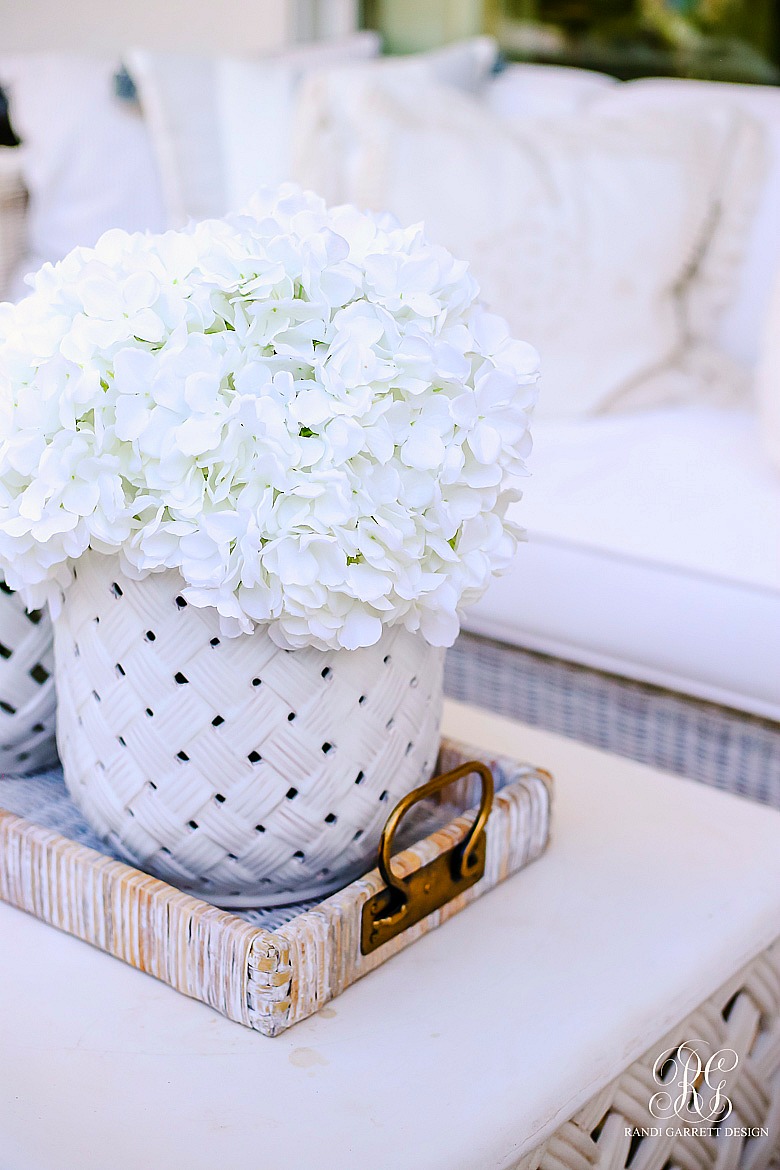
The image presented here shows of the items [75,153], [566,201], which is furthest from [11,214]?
[566,201]

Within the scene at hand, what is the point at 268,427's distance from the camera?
0.54 metres

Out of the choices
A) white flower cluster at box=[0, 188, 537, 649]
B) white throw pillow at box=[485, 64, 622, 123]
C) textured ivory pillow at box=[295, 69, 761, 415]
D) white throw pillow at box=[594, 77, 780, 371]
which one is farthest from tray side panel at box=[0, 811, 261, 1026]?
white throw pillow at box=[485, 64, 622, 123]

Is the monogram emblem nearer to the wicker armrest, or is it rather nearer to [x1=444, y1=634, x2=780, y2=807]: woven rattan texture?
[x1=444, y1=634, x2=780, y2=807]: woven rattan texture

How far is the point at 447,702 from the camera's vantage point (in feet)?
3.33

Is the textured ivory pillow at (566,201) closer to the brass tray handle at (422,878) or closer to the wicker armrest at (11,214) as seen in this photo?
the wicker armrest at (11,214)

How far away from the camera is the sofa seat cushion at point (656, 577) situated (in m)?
1.14

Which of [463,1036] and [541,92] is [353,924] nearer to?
[463,1036]

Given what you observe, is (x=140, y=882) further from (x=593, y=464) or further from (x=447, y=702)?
(x=593, y=464)

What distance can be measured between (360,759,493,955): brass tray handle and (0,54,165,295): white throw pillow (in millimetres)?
1416

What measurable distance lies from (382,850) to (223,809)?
0.30ft

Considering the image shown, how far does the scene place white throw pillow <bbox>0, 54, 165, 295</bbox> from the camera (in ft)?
5.93

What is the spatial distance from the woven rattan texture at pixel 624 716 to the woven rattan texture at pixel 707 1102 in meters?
0.44

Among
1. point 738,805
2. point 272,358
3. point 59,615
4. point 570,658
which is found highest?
point 272,358

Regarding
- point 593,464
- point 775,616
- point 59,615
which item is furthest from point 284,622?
point 593,464
